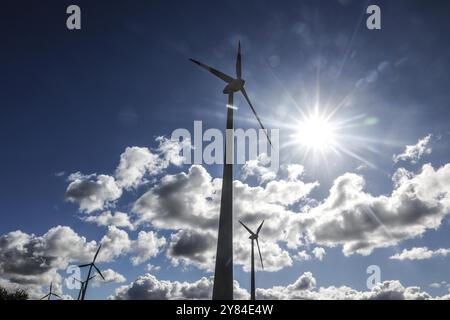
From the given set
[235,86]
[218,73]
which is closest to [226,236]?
A: [235,86]

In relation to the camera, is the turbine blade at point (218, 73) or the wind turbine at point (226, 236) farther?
the turbine blade at point (218, 73)

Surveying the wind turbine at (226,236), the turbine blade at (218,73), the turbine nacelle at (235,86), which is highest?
the turbine blade at (218,73)

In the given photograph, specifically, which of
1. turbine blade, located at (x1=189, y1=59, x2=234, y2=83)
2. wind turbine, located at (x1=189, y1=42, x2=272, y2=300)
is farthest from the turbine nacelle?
wind turbine, located at (x1=189, y1=42, x2=272, y2=300)

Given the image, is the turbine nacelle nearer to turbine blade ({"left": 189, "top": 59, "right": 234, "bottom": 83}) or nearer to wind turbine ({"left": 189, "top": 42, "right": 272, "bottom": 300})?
turbine blade ({"left": 189, "top": 59, "right": 234, "bottom": 83})

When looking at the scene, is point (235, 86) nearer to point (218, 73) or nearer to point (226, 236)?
point (218, 73)

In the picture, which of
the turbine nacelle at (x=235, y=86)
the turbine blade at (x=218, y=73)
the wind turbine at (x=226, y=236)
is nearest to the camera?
the wind turbine at (x=226, y=236)

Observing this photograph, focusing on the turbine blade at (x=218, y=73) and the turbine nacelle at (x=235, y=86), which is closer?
the turbine nacelle at (x=235, y=86)

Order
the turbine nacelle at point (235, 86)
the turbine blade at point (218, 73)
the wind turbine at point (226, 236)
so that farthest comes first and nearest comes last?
the turbine blade at point (218, 73)
the turbine nacelle at point (235, 86)
the wind turbine at point (226, 236)

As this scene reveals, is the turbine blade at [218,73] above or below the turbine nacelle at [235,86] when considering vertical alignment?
above

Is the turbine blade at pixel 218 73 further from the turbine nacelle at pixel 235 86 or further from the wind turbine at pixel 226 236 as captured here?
the wind turbine at pixel 226 236

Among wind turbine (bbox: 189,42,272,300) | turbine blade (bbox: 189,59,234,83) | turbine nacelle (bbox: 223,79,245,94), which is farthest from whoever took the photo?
turbine blade (bbox: 189,59,234,83)

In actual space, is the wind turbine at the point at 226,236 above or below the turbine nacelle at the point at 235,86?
below

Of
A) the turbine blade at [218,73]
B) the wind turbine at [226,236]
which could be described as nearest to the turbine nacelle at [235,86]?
the turbine blade at [218,73]
